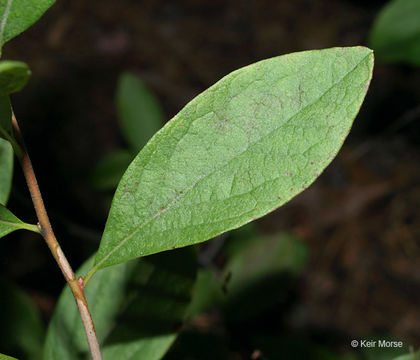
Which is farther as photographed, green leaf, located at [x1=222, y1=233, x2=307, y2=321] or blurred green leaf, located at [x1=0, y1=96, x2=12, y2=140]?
green leaf, located at [x1=222, y1=233, x2=307, y2=321]

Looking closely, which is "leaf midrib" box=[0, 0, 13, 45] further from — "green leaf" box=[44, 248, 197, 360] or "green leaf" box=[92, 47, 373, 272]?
"green leaf" box=[44, 248, 197, 360]

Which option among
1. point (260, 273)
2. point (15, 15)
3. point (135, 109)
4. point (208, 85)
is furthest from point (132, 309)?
point (208, 85)

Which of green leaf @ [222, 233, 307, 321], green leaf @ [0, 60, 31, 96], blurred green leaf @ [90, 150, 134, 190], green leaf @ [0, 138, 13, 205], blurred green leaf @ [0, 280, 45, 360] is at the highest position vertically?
green leaf @ [0, 60, 31, 96]

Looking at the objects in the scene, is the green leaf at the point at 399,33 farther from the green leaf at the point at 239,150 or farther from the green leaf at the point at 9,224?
the green leaf at the point at 9,224

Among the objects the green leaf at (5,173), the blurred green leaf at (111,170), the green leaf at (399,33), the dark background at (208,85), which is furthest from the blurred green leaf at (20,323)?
the green leaf at (399,33)

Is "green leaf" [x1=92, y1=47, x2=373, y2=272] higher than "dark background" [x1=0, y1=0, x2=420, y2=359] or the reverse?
higher

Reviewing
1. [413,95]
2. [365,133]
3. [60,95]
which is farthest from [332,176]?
[60,95]

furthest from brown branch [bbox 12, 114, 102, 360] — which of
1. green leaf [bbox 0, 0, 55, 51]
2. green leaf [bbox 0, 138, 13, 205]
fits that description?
green leaf [bbox 0, 138, 13, 205]
